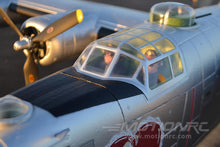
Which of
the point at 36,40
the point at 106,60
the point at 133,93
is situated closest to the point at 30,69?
the point at 36,40

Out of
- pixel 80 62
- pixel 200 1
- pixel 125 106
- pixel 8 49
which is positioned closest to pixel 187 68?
pixel 125 106

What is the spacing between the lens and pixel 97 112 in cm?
564

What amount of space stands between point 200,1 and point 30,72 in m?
22.4

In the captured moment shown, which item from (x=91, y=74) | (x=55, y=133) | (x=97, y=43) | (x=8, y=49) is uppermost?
(x=97, y=43)

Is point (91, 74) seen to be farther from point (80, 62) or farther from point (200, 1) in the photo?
point (200, 1)

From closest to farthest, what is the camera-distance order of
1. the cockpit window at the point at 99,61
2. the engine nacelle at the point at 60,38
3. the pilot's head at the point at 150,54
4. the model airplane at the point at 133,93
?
1. the model airplane at the point at 133,93
2. the cockpit window at the point at 99,61
3. the pilot's head at the point at 150,54
4. the engine nacelle at the point at 60,38

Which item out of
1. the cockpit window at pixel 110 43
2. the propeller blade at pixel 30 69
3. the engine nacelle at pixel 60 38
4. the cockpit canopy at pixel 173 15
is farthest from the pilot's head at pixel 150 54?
the engine nacelle at pixel 60 38

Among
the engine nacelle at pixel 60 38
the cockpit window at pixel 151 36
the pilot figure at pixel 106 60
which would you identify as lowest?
the engine nacelle at pixel 60 38

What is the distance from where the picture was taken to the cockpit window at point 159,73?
6.81 m

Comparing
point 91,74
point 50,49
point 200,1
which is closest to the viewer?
point 91,74

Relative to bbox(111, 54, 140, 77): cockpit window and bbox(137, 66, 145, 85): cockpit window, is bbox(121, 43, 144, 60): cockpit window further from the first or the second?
bbox(137, 66, 145, 85): cockpit window

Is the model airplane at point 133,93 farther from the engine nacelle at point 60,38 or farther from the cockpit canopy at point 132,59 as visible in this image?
the engine nacelle at point 60,38

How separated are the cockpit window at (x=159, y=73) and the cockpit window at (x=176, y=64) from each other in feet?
0.64

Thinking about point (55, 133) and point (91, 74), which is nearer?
point (55, 133)
